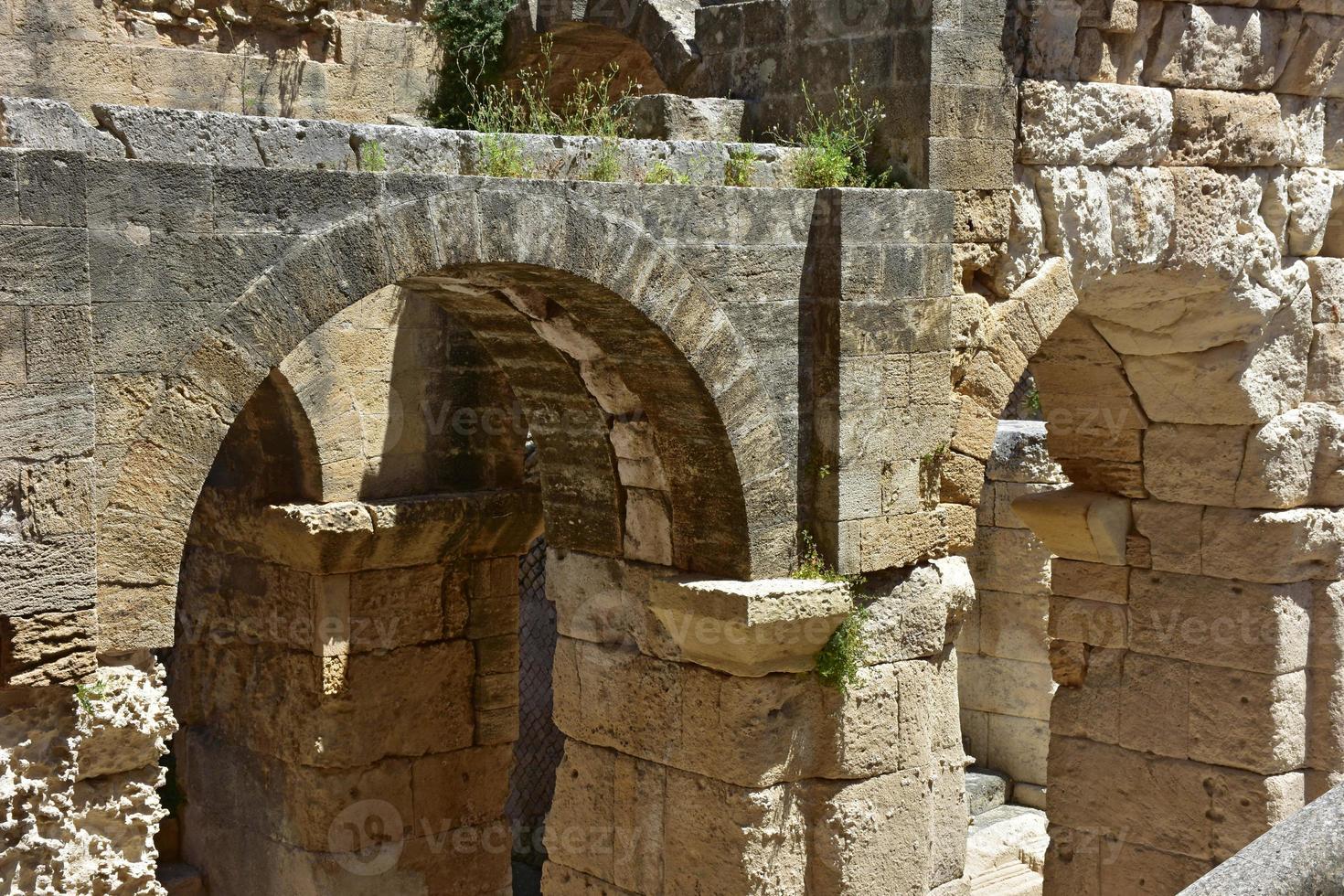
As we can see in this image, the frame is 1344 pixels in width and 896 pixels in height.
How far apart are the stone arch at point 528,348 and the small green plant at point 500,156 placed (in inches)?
6.2

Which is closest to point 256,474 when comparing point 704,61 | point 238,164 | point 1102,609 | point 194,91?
point 194,91

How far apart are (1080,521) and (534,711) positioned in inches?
184

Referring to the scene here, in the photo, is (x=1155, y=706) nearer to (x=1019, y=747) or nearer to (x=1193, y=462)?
(x=1193, y=462)

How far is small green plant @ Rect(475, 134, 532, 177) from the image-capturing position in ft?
18.2

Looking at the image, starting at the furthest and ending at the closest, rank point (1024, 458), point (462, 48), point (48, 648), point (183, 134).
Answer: point (1024, 458)
point (462, 48)
point (183, 134)
point (48, 648)

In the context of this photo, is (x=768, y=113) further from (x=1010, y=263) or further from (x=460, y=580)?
(x=460, y=580)

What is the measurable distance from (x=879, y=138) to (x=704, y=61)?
3.66 ft

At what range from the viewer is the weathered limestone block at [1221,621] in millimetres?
8141

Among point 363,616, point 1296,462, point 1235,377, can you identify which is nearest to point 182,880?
point 363,616

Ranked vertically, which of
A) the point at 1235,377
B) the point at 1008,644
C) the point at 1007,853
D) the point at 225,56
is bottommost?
the point at 1007,853

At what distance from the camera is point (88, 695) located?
4.47 meters

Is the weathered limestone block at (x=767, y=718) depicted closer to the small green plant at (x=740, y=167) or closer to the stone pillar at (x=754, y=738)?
the stone pillar at (x=754, y=738)

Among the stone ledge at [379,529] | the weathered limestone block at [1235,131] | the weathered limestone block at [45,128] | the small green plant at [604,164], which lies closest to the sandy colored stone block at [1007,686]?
the stone ledge at [379,529]

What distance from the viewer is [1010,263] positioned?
22.7 feet
